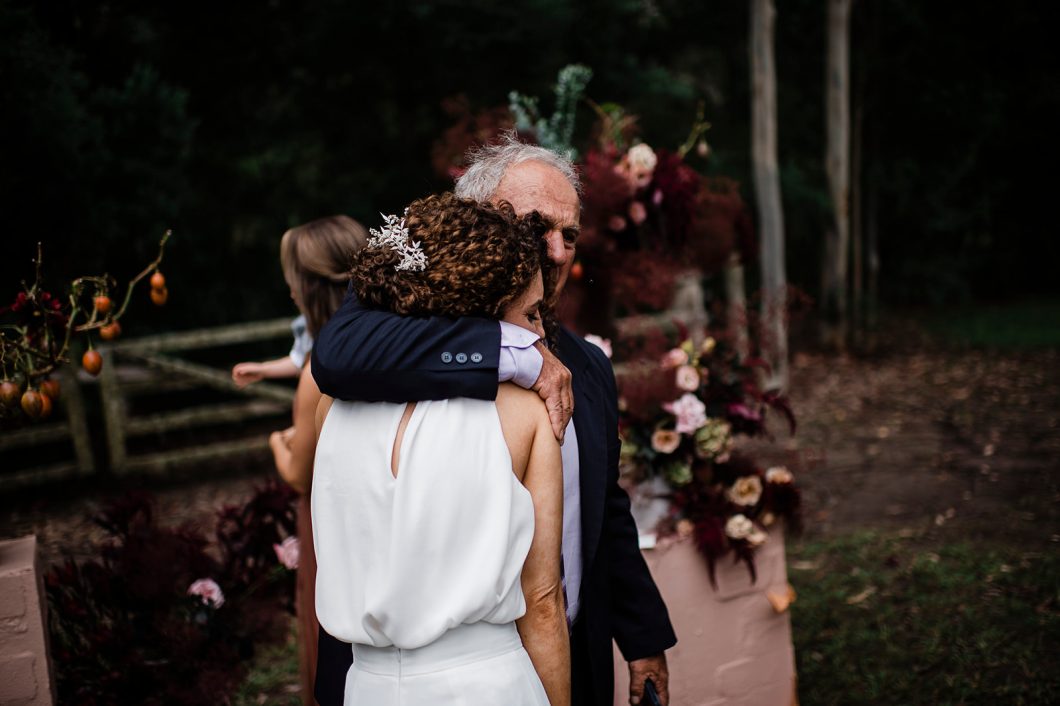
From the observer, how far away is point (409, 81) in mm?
9359

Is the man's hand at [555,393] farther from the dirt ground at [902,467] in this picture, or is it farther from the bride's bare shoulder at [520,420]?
the dirt ground at [902,467]

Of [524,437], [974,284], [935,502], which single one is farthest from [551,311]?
[974,284]

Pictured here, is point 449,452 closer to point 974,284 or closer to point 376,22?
point 376,22

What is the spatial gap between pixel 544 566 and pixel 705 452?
5.15ft

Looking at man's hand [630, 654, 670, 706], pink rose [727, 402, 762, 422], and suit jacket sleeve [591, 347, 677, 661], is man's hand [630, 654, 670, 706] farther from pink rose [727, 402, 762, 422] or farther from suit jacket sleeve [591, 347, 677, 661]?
pink rose [727, 402, 762, 422]

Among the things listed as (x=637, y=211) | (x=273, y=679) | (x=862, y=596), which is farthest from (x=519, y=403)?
(x=862, y=596)

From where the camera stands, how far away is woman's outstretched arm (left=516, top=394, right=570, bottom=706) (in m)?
1.71

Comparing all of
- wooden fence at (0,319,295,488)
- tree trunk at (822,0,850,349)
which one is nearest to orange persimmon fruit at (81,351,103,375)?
wooden fence at (0,319,295,488)

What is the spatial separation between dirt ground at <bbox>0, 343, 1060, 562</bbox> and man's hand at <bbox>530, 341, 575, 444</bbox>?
2055 millimetres

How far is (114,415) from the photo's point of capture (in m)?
7.38

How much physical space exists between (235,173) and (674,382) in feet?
22.2

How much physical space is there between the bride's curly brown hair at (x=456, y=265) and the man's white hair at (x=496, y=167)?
1.81 ft

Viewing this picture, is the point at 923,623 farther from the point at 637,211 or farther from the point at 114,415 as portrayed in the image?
the point at 114,415

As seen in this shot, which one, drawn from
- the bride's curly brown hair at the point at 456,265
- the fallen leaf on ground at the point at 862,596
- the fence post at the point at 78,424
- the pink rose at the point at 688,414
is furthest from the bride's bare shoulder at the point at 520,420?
the fence post at the point at 78,424
